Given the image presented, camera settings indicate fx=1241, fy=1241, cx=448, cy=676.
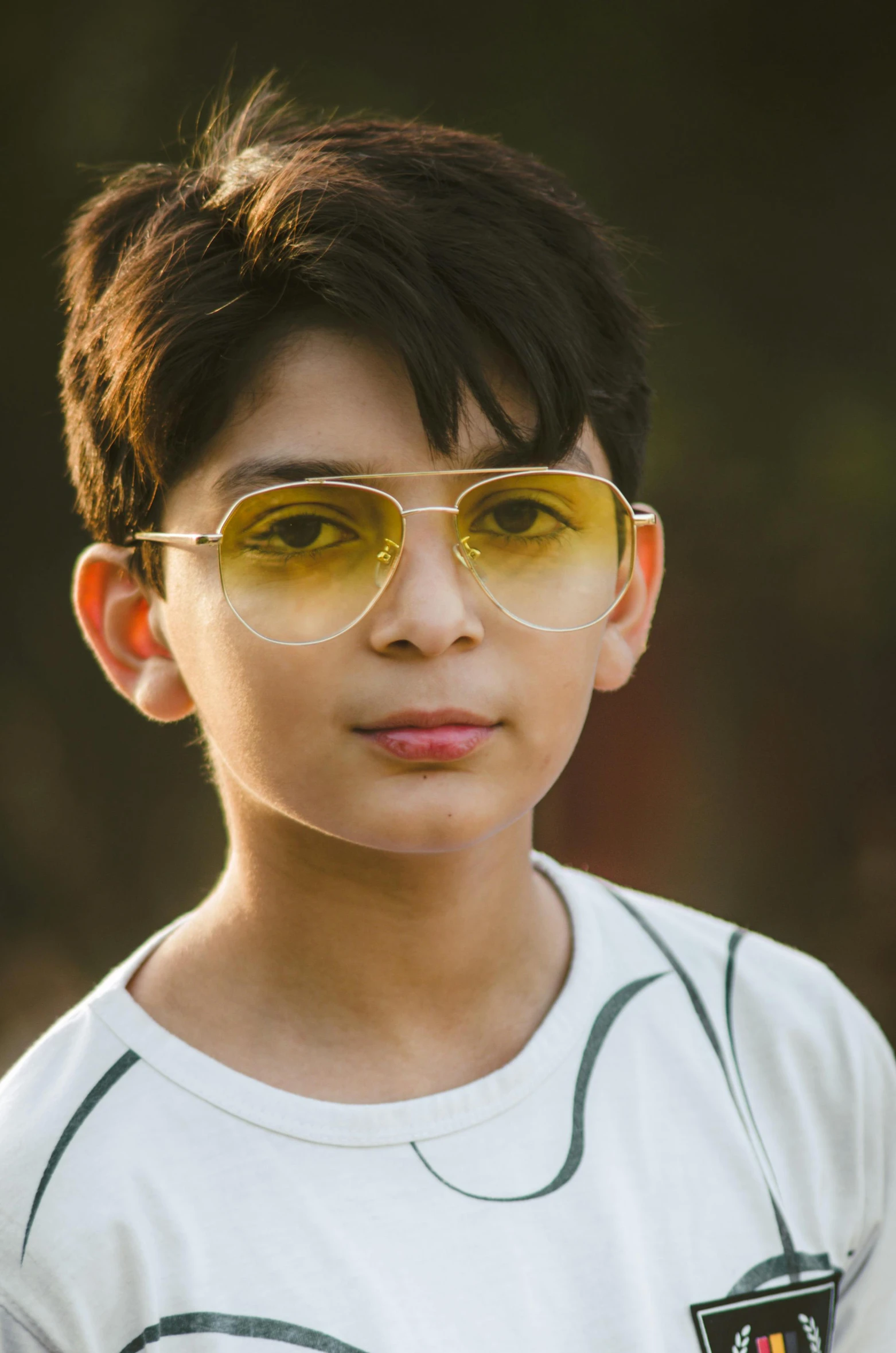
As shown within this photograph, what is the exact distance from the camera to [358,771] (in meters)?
1.32

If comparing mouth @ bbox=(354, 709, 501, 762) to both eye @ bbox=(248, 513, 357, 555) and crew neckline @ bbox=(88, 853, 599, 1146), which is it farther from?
crew neckline @ bbox=(88, 853, 599, 1146)

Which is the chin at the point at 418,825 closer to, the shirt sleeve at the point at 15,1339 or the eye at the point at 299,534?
the eye at the point at 299,534

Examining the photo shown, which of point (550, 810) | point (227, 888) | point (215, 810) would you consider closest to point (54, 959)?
point (215, 810)

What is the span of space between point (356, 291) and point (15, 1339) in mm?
1138

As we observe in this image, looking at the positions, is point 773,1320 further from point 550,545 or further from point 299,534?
point 299,534

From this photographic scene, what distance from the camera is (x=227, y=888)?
1570mm

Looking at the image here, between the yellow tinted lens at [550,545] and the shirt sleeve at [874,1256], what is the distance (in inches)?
28.9

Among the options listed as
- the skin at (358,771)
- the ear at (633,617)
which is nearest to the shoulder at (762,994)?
the skin at (358,771)

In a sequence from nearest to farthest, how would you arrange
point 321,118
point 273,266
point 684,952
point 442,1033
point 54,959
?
point 273,266
point 442,1033
point 684,952
point 321,118
point 54,959

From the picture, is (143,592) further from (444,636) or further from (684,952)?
(684,952)

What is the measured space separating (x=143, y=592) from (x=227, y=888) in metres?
0.39

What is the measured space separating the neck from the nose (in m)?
0.29

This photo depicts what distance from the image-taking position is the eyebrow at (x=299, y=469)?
131 cm

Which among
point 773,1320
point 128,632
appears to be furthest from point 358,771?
point 773,1320
